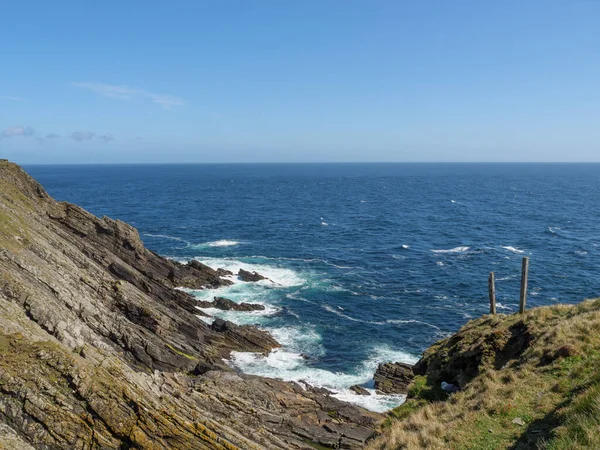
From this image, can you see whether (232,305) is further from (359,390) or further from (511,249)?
(511,249)

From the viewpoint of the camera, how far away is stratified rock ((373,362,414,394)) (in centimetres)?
3494

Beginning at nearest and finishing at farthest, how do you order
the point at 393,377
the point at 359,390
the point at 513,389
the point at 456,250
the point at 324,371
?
the point at 513,389
the point at 359,390
the point at 393,377
the point at 324,371
the point at 456,250

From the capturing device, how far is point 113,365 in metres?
22.4

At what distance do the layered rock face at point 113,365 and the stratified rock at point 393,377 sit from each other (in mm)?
4753

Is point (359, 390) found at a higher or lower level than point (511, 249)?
lower

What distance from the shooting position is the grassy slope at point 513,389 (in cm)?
1473

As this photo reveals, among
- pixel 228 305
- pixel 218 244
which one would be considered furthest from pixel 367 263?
pixel 218 244

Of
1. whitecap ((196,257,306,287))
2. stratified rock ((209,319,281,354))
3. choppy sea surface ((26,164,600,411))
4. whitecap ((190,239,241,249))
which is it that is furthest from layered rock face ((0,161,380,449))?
whitecap ((190,239,241,249))

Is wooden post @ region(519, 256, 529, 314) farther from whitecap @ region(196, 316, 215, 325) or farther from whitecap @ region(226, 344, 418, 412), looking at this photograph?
whitecap @ region(196, 316, 215, 325)

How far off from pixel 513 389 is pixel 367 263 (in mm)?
53405

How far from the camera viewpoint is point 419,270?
67938mm

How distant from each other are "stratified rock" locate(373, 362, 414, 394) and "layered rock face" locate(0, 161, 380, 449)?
4.75 metres

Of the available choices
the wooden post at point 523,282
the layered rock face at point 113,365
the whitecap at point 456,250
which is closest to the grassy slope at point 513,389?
the wooden post at point 523,282

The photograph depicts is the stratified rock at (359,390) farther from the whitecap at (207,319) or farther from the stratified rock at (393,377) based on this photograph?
the whitecap at (207,319)
